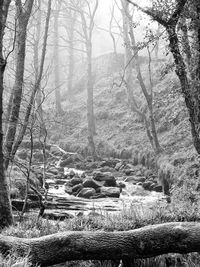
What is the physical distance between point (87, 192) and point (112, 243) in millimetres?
7818

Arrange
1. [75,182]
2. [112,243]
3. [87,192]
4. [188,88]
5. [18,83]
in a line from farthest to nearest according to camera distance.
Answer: [75,182] → [87,192] → [18,83] → [188,88] → [112,243]

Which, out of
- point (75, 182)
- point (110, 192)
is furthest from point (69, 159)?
point (110, 192)

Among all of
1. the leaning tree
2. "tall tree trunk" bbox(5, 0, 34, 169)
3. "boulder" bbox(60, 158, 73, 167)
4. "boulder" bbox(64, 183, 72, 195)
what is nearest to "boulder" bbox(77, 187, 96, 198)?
"boulder" bbox(64, 183, 72, 195)

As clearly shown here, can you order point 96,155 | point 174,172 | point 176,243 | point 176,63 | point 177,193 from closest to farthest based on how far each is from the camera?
1. point 176,243
2. point 176,63
3. point 177,193
4. point 174,172
5. point 96,155

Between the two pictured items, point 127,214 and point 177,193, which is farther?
point 177,193

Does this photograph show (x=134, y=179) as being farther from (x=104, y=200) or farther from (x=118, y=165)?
(x=104, y=200)

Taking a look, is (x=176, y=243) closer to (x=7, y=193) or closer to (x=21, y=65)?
(x=7, y=193)

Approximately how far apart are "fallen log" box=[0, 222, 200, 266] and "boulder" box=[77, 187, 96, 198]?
25.1 ft

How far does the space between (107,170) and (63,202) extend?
24.1 feet

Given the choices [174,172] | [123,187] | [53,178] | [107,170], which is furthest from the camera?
[107,170]

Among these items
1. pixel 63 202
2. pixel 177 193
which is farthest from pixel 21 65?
pixel 177 193

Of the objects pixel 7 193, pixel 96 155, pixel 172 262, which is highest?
pixel 96 155

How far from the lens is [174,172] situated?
12.5 metres

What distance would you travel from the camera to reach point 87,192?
1268cm
